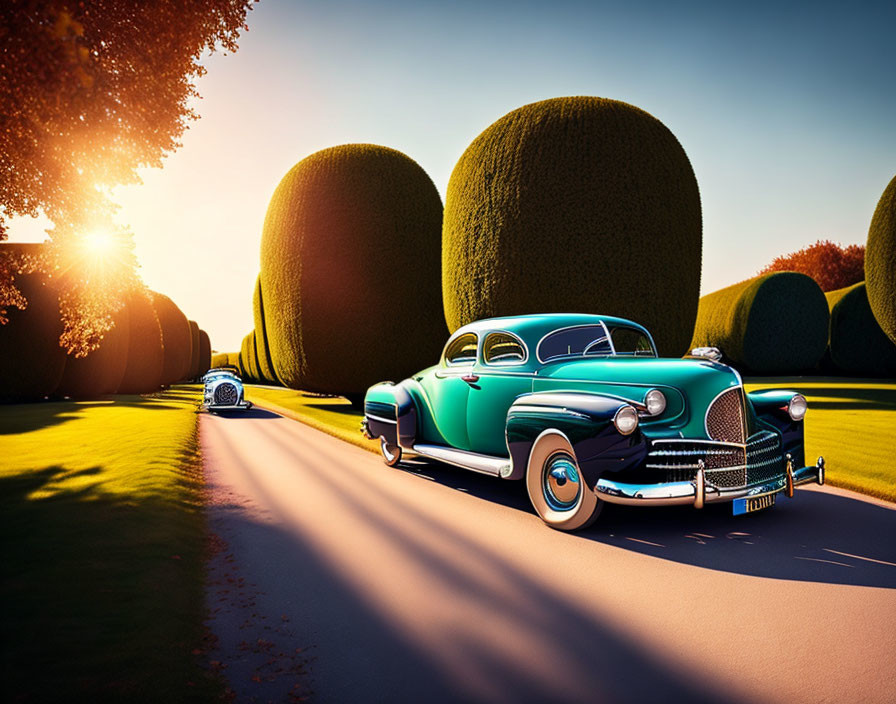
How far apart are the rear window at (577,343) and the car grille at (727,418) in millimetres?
1393

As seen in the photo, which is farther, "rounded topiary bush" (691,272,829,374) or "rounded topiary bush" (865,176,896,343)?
"rounded topiary bush" (691,272,829,374)

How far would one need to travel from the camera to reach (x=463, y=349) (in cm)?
710

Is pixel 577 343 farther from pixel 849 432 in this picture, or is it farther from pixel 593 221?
pixel 593 221

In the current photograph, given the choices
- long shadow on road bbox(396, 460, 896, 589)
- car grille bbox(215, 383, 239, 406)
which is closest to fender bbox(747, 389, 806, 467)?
long shadow on road bbox(396, 460, 896, 589)

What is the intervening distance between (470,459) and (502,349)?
167cm

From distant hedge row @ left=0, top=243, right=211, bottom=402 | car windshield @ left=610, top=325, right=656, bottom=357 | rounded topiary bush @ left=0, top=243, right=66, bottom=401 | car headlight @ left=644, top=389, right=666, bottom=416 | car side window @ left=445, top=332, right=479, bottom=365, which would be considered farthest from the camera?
distant hedge row @ left=0, top=243, right=211, bottom=402

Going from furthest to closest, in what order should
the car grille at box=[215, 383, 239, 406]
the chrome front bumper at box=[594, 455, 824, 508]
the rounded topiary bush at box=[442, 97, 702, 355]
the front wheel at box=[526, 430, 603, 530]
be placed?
the car grille at box=[215, 383, 239, 406], the rounded topiary bush at box=[442, 97, 702, 355], the front wheel at box=[526, 430, 603, 530], the chrome front bumper at box=[594, 455, 824, 508]

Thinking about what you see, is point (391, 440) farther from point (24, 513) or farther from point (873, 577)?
point (873, 577)

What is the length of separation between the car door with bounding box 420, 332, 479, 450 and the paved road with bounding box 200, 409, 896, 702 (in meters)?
0.97

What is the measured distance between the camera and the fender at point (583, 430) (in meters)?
4.23

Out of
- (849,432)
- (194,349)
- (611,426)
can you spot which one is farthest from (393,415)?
(194,349)

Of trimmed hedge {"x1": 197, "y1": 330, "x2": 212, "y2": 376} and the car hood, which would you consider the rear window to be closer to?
the car hood

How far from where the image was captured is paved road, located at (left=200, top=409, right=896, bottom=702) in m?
2.35

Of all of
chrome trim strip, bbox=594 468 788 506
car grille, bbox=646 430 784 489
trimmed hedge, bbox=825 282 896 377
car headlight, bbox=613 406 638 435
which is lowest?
chrome trim strip, bbox=594 468 788 506
